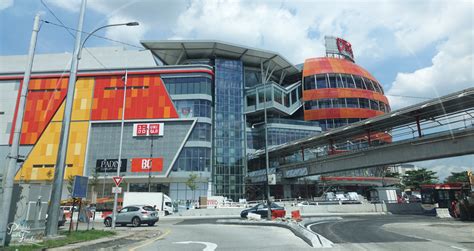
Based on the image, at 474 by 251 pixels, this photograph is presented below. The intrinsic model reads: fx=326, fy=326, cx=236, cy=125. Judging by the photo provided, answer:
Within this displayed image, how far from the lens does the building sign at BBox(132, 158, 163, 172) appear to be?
57094 mm

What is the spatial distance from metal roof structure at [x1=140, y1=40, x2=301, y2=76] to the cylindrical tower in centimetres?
1052

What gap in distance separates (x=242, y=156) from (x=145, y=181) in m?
19.0

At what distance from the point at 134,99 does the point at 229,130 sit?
1919cm

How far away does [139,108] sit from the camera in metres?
61.0

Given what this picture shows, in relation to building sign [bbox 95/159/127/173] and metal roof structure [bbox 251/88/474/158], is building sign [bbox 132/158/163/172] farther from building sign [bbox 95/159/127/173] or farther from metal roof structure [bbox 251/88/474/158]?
metal roof structure [bbox 251/88/474/158]

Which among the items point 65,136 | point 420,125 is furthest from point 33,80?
point 420,125

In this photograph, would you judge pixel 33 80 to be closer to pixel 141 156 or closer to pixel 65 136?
pixel 141 156

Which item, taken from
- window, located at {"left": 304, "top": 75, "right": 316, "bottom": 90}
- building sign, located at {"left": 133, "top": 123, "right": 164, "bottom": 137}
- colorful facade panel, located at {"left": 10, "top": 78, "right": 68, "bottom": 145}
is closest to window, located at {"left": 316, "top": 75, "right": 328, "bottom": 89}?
window, located at {"left": 304, "top": 75, "right": 316, "bottom": 90}

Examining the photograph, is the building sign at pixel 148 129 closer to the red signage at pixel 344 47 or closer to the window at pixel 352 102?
the window at pixel 352 102

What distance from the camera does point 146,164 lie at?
57.5 m

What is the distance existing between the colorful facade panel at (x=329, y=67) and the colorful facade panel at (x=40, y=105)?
56627 mm

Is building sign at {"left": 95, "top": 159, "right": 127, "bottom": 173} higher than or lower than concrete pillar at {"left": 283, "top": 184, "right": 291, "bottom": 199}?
higher

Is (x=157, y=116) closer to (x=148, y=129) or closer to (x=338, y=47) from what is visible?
(x=148, y=129)

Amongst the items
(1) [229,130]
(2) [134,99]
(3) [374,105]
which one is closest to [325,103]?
(3) [374,105]
